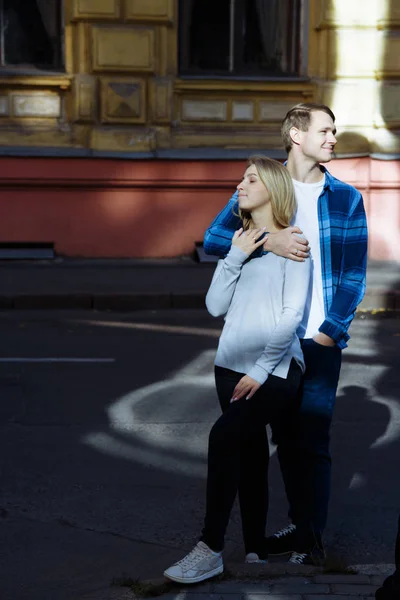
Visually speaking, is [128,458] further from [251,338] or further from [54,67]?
[54,67]

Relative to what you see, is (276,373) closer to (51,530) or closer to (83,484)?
(51,530)

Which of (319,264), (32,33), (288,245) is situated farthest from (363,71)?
(288,245)

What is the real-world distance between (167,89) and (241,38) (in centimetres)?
149

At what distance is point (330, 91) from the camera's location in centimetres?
1366

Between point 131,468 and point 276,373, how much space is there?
202 cm

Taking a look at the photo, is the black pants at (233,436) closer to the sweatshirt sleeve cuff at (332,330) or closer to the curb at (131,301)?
the sweatshirt sleeve cuff at (332,330)

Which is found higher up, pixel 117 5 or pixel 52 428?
pixel 117 5

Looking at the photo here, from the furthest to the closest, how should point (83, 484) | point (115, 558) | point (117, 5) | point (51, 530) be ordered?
point (117, 5), point (83, 484), point (51, 530), point (115, 558)

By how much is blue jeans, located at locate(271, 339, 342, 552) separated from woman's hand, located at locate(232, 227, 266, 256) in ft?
1.58

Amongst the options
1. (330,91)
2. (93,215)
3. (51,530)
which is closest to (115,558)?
(51,530)

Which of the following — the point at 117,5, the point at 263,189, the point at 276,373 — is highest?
the point at 117,5

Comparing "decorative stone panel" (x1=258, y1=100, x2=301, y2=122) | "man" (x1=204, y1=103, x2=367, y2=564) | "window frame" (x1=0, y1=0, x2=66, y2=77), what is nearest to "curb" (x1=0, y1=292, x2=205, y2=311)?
"decorative stone panel" (x1=258, y1=100, x2=301, y2=122)

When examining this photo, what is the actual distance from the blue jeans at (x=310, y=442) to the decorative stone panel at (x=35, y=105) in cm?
1007

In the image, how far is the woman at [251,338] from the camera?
376cm
